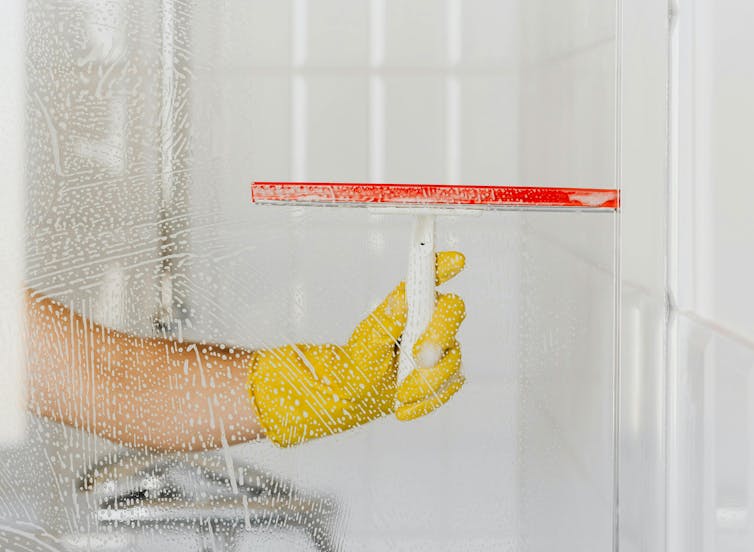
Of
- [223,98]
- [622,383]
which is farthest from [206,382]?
[622,383]

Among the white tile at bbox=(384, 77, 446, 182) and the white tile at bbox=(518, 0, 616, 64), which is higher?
the white tile at bbox=(518, 0, 616, 64)

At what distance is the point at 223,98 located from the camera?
0.66 metres

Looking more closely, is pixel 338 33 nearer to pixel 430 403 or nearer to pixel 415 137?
pixel 415 137

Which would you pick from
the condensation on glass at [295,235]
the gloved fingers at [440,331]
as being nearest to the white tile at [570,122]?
the condensation on glass at [295,235]

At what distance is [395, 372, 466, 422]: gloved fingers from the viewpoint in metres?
0.66

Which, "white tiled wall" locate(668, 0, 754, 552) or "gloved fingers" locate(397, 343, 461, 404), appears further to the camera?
"gloved fingers" locate(397, 343, 461, 404)

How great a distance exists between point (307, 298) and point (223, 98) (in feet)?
0.54

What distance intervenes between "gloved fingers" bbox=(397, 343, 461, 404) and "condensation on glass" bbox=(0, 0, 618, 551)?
1 cm

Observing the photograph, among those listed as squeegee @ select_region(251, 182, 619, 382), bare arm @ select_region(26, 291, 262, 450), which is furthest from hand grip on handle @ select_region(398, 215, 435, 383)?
bare arm @ select_region(26, 291, 262, 450)

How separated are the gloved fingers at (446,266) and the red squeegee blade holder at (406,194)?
0.13ft

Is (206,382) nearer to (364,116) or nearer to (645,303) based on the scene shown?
(364,116)

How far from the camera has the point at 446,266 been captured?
0.66 meters

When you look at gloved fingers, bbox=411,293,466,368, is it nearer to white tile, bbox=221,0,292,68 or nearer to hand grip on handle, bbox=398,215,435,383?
hand grip on handle, bbox=398,215,435,383

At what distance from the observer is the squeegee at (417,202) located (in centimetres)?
65
